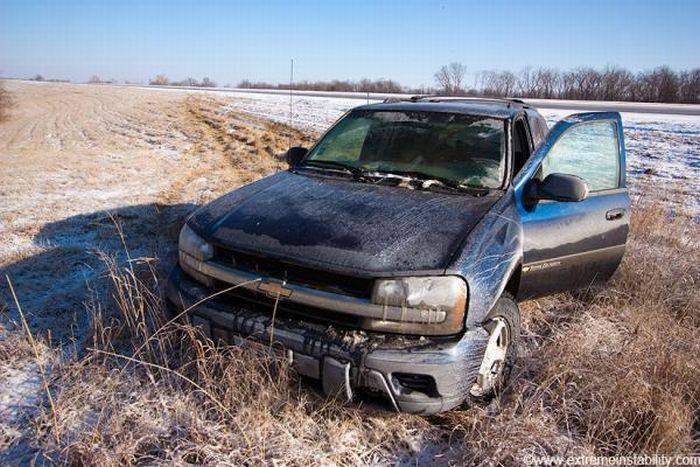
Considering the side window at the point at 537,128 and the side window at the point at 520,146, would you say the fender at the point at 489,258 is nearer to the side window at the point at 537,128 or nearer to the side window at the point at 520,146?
the side window at the point at 520,146

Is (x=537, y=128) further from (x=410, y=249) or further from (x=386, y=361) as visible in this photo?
(x=386, y=361)

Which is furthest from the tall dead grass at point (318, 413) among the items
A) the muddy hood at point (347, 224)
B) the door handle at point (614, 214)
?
the door handle at point (614, 214)

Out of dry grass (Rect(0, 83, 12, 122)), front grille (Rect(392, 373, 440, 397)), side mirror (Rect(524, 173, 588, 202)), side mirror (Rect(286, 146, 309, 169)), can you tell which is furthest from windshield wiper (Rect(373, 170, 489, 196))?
dry grass (Rect(0, 83, 12, 122))

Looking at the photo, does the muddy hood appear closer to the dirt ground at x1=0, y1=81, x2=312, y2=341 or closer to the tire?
the tire

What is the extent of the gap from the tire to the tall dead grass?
0.23ft

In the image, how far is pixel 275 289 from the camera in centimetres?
234

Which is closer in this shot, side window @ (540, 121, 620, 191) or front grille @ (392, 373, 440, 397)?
front grille @ (392, 373, 440, 397)

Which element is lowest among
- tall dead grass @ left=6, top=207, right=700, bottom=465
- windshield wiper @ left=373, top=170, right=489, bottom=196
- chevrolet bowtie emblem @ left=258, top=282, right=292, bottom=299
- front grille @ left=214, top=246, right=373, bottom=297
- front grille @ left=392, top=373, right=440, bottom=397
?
tall dead grass @ left=6, top=207, right=700, bottom=465

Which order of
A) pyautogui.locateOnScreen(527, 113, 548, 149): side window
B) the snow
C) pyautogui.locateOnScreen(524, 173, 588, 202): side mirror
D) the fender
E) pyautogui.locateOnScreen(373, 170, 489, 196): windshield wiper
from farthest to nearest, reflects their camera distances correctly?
the snow
pyautogui.locateOnScreen(527, 113, 548, 149): side window
pyautogui.locateOnScreen(373, 170, 489, 196): windshield wiper
pyautogui.locateOnScreen(524, 173, 588, 202): side mirror
the fender

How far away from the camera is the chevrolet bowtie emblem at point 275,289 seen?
231 cm

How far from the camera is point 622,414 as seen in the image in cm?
245

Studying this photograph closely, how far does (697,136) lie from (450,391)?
1664cm

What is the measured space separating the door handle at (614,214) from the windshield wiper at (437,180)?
117 cm

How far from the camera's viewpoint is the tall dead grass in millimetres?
2186
